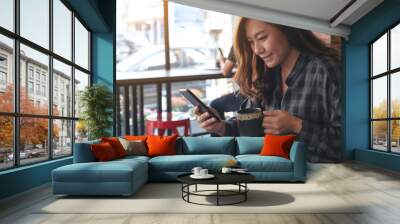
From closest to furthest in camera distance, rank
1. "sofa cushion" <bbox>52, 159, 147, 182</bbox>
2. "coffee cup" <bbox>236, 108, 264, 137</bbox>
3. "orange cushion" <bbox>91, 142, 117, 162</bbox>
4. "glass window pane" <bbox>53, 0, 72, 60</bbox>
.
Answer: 1. "sofa cushion" <bbox>52, 159, 147, 182</bbox>
2. "orange cushion" <bbox>91, 142, 117, 162</bbox>
3. "glass window pane" <bbox>53, 0, 72, 60</bbox>
4. "coffee cup" <bbox>236, 108, 264, 137</bbox>

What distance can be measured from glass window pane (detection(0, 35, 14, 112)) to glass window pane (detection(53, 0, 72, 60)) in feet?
4.89

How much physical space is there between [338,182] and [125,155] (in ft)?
11.2

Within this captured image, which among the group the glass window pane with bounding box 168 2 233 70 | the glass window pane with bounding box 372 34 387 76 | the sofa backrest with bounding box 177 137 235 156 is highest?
the glass window pane with bounding box 168 2 233 70

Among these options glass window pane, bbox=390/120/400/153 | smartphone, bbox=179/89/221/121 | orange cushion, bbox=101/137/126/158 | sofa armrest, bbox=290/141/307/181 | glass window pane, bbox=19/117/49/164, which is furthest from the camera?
smartphone, bbox=179/89/221/121

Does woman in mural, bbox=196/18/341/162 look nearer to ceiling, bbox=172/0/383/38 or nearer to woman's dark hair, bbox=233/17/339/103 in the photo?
woman's dark hair, bbox=233/17/339/103

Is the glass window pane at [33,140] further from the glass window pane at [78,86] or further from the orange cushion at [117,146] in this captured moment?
the glass window pane at [78,86]

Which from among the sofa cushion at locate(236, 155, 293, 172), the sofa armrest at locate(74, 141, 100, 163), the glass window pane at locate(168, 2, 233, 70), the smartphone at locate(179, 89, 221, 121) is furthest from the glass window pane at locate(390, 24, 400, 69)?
the sofa armrest at locate(74, 141, 100, 163)

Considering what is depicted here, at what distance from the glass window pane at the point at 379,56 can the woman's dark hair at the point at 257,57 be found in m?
0.82

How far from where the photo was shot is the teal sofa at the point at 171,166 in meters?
4.94

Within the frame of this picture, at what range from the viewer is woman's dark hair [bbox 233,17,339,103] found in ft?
31.2

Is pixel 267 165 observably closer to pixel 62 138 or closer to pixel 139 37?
pixel 62 138

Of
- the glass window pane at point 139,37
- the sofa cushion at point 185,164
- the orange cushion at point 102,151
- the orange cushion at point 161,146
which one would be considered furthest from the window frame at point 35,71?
the glass window pane at point 139,37

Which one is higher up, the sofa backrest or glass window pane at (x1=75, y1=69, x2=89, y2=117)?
glass window pane at (x1=75, y1=69, x2=89, y2=117)

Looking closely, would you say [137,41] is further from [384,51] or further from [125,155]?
[384,51]
